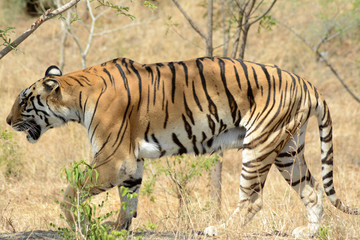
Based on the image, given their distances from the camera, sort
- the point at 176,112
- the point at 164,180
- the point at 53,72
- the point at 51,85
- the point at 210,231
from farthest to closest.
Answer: the point at 164,180 → the point at 53,72 → the point at 176,112 → the point at 51,85 → the point at 210,231

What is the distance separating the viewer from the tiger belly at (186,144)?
4.45 metres

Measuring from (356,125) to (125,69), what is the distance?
773cm

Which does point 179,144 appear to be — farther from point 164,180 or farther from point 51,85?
point 164,180

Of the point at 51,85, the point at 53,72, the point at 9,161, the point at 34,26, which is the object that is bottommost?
the point at 9,161

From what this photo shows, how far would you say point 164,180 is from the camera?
25.0ft

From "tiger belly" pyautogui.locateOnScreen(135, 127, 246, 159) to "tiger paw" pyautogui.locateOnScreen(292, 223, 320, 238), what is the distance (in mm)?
891

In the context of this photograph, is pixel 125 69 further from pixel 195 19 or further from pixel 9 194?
pixel 195 19

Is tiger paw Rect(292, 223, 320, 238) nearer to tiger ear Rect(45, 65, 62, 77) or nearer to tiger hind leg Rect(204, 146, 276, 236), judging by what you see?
tiger hind leg Rect(204, 146, 276, 236)

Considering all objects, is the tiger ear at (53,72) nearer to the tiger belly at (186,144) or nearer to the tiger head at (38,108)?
the tiger head at (38,108)

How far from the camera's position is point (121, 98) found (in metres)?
4.37

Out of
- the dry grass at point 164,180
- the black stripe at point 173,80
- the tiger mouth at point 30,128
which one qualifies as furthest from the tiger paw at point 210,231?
the tiger mouth at point 30,128

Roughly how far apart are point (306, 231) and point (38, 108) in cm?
259

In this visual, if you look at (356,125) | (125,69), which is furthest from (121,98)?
(356,125)

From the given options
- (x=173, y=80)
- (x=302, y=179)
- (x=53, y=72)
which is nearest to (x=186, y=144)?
(x=173, y=80)
